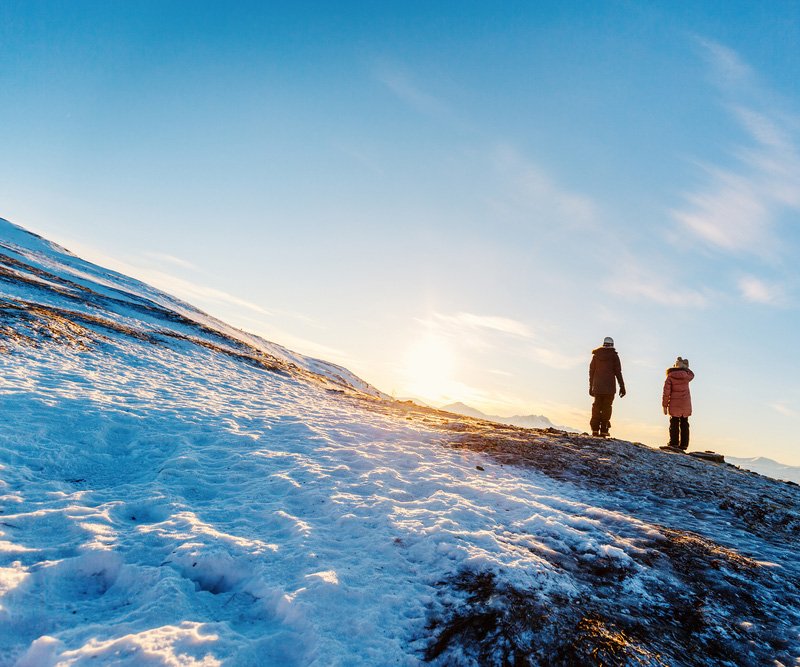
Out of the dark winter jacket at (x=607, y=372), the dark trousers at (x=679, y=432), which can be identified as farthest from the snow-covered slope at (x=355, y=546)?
the dark trousers at (x=679, y=432)

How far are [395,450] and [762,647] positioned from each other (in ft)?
23.8

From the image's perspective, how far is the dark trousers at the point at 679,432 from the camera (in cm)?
1622

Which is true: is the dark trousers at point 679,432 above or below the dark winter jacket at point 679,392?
below

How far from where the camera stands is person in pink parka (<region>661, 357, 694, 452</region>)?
16047 mm

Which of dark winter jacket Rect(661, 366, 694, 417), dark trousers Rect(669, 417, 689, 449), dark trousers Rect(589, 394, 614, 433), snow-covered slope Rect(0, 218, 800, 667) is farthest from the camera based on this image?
dark trousers Rect(589, 394, 614, 433)

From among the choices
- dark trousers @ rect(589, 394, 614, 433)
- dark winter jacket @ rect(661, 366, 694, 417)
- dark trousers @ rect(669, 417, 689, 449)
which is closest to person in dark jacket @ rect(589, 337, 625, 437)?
dark trousers @ rect(589, 394, 614, 433)

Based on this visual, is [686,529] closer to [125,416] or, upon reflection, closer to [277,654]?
[277,654]

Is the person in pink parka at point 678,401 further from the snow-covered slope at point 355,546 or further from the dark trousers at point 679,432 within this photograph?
the snow-covered slope at point 355,546

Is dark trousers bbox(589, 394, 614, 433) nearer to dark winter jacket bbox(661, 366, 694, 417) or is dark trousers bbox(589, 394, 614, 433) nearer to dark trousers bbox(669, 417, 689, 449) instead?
dark winter jacket bbox(661, 366, 694, 417)

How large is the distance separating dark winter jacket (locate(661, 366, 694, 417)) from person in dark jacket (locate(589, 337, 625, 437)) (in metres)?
1.81

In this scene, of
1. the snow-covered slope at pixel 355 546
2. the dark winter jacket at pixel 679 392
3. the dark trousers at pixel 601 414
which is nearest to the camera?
the snow-covered slope at pixel 355 546

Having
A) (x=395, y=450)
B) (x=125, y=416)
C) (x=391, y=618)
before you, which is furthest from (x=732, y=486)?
(x=125, y=416)

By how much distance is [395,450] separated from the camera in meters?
10.5

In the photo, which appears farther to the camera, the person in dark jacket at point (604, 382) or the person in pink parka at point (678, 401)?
the person in dark jacket at point (604, 382)
